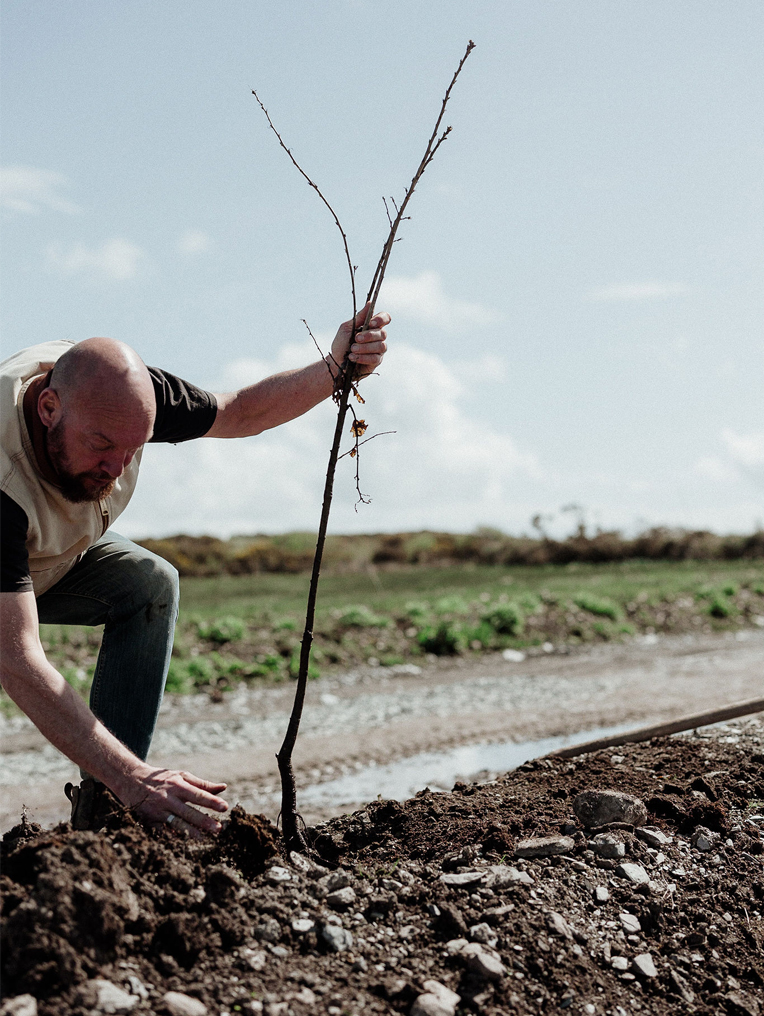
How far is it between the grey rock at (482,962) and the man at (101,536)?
3.11 feet

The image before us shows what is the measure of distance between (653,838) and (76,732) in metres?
2.46

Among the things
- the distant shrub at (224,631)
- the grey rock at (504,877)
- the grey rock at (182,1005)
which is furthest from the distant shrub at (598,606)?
the grey rock at (182,1005)

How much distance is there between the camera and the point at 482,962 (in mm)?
2789

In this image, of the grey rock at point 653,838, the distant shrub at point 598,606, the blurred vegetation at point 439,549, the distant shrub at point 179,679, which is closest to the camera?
the grey rock at point 653,838

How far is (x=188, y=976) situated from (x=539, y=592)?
14.9 meters

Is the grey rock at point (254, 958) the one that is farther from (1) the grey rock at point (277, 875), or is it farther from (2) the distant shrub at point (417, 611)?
(2) the distant shrub at point (417, 611)

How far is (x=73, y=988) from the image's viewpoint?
7.86 ft

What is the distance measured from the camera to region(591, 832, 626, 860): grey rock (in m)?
3.61

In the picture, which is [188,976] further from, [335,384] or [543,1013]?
[335,384]

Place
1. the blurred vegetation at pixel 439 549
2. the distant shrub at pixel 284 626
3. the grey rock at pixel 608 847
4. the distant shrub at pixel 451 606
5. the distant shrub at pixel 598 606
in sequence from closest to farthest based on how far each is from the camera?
the grey rock at pixel 608 847
the distant shrub at pixel 284 626
the distant shrub at pixel 451 606
the distant shrub at pixel 598 606
the blurred vegetation at pixel 439 549

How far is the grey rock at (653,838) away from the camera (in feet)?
12.4

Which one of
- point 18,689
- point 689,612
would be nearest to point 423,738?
point 18,689

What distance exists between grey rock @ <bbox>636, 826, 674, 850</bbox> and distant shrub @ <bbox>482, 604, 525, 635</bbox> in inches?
413

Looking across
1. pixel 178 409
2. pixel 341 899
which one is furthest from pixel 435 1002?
pixel 178 409
